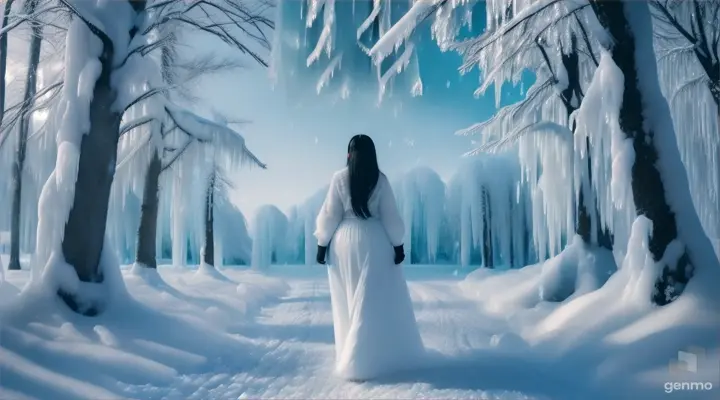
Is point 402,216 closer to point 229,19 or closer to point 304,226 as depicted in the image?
point 229,19

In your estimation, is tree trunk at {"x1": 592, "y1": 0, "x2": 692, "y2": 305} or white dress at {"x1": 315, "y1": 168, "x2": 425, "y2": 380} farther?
tree trunk at {"x1": 592, "y1": 0, "x2": 692, "y2": 305}

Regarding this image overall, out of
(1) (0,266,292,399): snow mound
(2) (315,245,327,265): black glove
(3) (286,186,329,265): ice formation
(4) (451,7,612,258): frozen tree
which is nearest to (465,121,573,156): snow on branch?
(4) (451,7,612,258): frozen tree

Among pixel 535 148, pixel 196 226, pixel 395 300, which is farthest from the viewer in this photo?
pixel 196 226

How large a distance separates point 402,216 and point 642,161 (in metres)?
2.39

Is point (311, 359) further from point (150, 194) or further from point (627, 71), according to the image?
point (150, 194)

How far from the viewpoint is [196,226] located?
31.0 ft

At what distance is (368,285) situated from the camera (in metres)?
3.01

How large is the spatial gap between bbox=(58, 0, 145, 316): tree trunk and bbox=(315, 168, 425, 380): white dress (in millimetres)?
2168

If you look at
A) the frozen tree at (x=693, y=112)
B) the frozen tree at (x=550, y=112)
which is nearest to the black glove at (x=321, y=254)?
the frozen tree at (x=550, y=112)

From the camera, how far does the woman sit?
2.95 meters

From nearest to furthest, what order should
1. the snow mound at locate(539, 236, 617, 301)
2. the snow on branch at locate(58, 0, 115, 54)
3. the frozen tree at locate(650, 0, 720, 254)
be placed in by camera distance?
the snow on branch at locate(58, 0, 115, 54) → the snow mound at locate(539, 236, 617, 301) → the frozen tree at locate(650, 0, 720, 254)

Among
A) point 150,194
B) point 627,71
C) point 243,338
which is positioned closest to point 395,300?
point 243,338

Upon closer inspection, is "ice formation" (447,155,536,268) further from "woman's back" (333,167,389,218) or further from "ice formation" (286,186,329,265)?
"woman's back" (333,167,389,218)

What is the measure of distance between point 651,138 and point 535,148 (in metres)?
3.13
